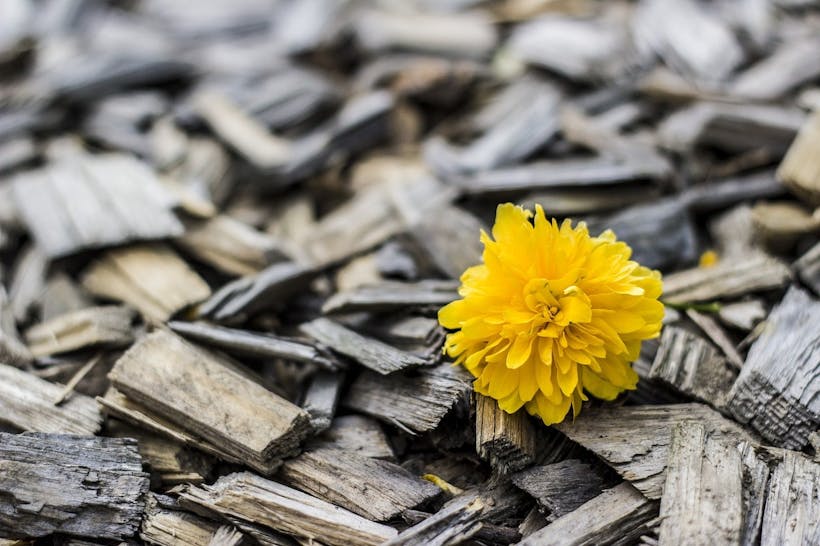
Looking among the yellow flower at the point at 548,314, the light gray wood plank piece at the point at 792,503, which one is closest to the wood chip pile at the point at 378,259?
the light gray wood plank piece at the point at 792,503

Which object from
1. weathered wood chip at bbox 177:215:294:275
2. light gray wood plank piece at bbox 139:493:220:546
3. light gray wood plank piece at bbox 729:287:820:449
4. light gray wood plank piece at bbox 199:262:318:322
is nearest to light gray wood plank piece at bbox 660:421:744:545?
light gray wood plank piece at bbox 729:287:820:449

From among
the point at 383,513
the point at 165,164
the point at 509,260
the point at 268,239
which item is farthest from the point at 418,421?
the point at 165,164

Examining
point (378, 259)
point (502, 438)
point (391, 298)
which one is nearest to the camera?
point (502, 438)

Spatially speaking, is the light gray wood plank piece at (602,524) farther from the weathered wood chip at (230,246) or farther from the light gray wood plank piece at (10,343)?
the light gray wood plank piece at (10,343)

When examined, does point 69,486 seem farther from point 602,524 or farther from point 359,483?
point 602,524

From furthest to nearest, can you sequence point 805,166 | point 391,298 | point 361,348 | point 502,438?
point 805,166 → point 391,298 → point 361,348 → point 502,438

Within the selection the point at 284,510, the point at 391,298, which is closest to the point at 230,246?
the point at 391,298

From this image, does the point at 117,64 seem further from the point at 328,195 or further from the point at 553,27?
the point at 553,27
